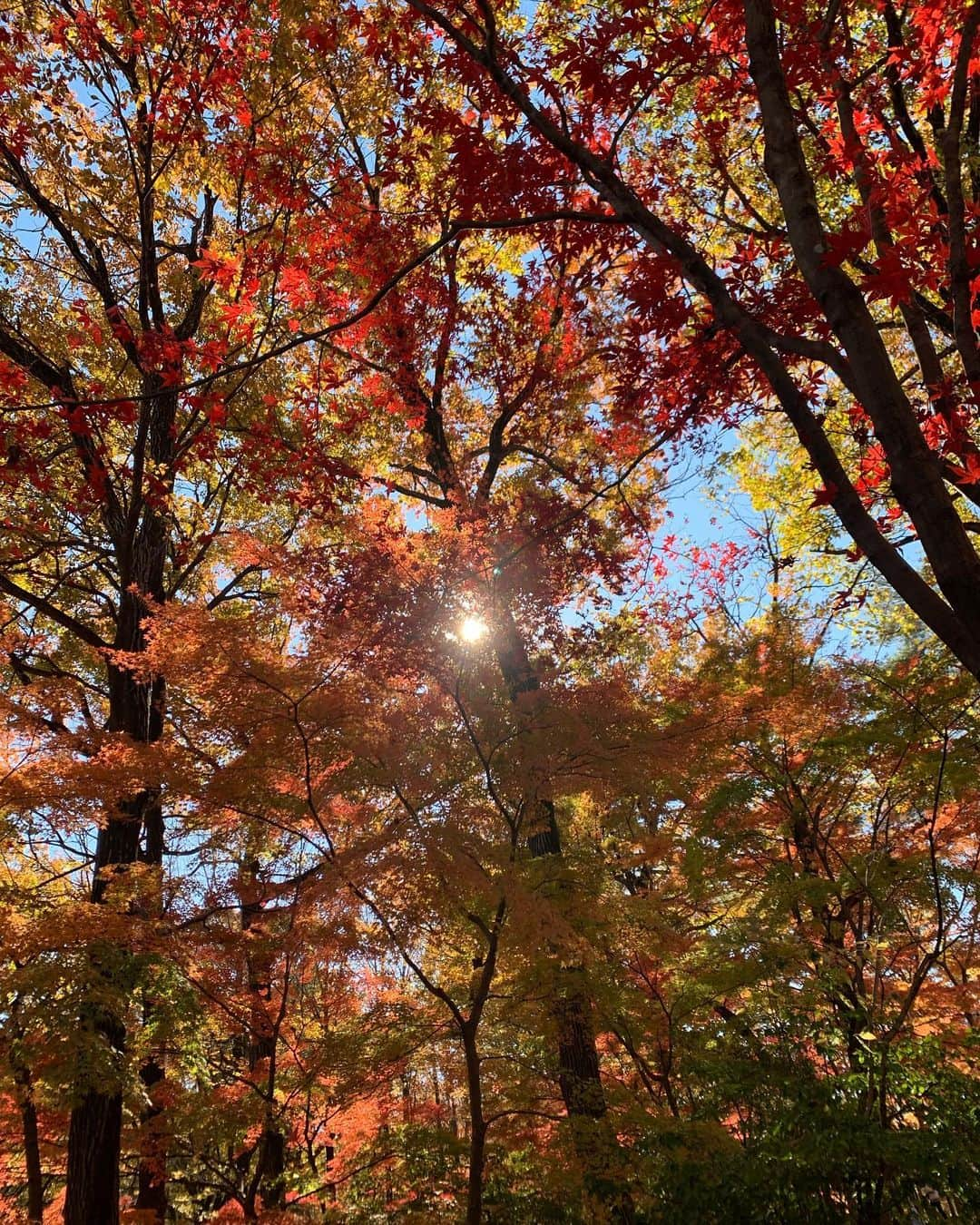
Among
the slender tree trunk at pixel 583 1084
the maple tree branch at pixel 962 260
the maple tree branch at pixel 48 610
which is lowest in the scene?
the slender tree trunk at pixel 583 1084

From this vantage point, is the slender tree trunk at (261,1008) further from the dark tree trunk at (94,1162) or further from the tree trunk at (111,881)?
the dark tree trunk at (94,1162)

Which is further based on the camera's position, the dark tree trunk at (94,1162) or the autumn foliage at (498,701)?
the dark tree trunk at (94,1162)

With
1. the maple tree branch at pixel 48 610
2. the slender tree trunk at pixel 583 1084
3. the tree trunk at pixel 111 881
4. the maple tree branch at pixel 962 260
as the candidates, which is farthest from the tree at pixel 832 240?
the maple tree branch at pixel 48 610

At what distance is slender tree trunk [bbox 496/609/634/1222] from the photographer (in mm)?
4637

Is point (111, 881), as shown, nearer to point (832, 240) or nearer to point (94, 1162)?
point (94, 1162)

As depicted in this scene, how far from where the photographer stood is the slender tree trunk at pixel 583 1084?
4.64 m

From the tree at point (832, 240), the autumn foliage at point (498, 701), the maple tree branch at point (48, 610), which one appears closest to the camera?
the tree at point (832, 240)

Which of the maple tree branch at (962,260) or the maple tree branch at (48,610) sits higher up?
the maple tree branch at (48,610)

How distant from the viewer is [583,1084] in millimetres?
5520

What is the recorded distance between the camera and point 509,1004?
5.22 m

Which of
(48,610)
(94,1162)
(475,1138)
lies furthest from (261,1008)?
(48,610)

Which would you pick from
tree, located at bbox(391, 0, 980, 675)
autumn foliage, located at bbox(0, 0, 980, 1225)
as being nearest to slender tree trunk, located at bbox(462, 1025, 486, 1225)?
autumn foliage, located at bbox(0, 0, 980, 1225)

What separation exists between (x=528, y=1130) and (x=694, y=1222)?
1564mm

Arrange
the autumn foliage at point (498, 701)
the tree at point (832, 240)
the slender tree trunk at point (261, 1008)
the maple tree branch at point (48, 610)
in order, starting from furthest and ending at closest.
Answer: the maple tree branch at point (48, 610) < the slender tree trunk at point (261, 1008) < the autumn foliage at point (498, 701) < the tree at point (832, 240)
